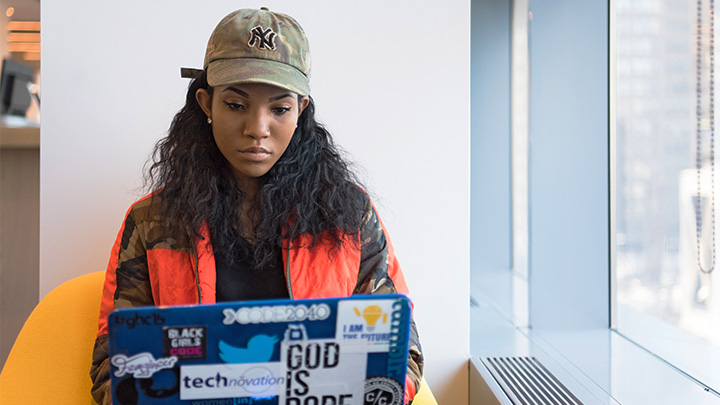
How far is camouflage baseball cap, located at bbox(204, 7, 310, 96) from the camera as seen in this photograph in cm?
114

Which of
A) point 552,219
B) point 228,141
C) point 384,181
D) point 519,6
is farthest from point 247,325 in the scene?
point 519,6

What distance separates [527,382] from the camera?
1663 millimetres

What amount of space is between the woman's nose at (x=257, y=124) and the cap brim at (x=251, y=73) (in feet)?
0.24

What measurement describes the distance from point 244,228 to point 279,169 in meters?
0.16

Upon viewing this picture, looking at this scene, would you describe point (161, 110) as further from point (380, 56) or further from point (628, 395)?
point (628, 395)

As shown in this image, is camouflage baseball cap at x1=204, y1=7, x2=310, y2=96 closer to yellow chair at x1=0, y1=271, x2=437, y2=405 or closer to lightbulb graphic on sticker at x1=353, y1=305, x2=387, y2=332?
lightbulb graphic on sticker at x1=353, y1=305, x2=387, y2=332

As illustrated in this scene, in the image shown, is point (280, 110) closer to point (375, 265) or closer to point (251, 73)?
point (251, 73)

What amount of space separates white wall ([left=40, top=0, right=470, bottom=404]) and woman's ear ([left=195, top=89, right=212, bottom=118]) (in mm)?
542

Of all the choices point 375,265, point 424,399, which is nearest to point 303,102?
point 375,265

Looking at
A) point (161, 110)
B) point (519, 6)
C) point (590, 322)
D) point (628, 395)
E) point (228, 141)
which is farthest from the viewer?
point (519, 6)

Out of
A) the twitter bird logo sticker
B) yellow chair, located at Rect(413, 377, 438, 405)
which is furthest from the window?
the twitter bird logo sticker

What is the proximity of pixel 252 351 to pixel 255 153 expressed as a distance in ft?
1.89

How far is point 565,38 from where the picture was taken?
2164 mm

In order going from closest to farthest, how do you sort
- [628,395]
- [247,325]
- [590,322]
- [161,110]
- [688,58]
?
[247,325], [628,395], [688,58], [161,110], [590,322]
